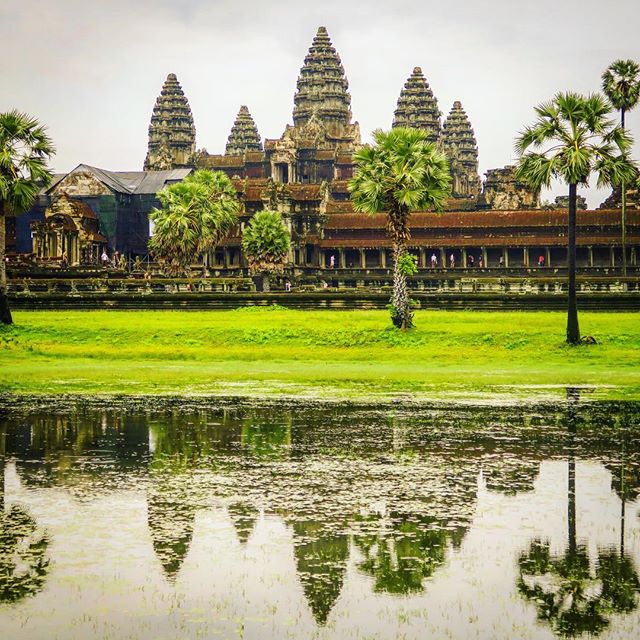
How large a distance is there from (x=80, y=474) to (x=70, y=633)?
27.2 feet

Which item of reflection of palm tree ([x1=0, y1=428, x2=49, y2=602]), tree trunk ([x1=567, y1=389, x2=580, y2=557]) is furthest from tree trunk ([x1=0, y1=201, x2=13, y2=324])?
reflection of palm tree ([x1=0, y1=428, x2=49, y2=602])

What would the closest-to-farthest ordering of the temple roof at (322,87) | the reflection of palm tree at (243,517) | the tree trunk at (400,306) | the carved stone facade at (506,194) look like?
the reflection of palm tree at (243,517)
the tree trunk at (400,306)
the carved stone facade at (506,194)
the temple roof at (322,87)

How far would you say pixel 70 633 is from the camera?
11297 mm

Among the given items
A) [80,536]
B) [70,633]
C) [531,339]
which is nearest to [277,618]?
[70,633]

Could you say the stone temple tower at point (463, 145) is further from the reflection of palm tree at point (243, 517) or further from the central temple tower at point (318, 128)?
the reflection of palm tree at point (243, 517)

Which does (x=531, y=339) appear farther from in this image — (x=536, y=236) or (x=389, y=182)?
(x=536, y=236)

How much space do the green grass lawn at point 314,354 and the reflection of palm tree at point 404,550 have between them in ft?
52.9

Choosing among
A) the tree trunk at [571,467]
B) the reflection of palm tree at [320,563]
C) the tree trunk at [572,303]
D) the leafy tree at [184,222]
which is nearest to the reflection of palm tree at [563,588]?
the tree trunk at [571,467]

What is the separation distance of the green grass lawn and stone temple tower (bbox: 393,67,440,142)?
116 metres

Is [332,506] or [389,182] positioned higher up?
[389,182]

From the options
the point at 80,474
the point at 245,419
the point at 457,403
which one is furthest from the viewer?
the point at 457,403

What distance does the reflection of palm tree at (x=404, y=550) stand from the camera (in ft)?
42.9

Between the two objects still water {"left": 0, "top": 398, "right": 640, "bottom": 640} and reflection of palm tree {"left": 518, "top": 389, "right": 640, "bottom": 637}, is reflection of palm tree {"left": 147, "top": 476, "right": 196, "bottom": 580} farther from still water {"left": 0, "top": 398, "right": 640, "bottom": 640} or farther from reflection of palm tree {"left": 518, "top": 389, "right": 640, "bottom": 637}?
reflection of palm tree {"left": 518, "top": 389, "right": 640, "bottom": 637}

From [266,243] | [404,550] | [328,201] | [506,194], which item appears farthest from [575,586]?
[506,194]
